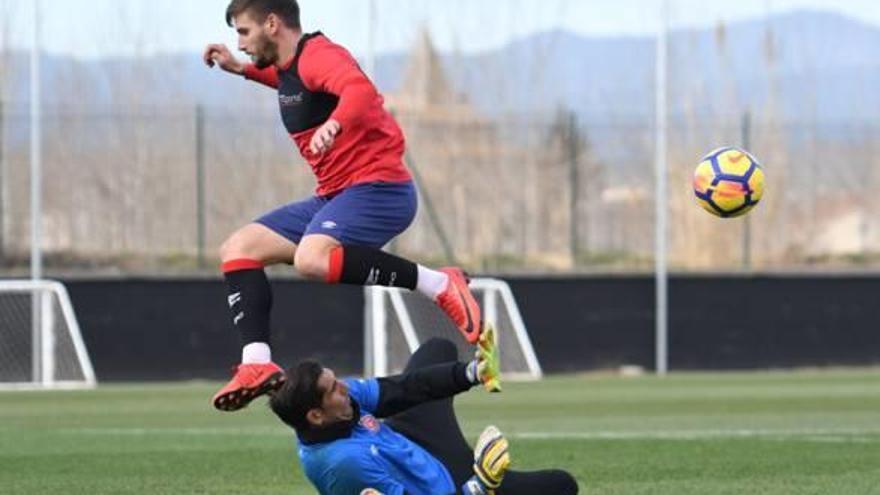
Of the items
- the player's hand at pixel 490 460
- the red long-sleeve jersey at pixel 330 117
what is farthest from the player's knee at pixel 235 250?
the player's hand at pixel 490 460

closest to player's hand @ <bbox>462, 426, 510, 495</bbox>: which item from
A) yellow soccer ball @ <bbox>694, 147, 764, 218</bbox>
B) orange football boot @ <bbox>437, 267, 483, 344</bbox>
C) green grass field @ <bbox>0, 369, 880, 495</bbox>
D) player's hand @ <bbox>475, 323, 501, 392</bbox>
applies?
player's hand @ <bbox>475, 323, 501, 392</bbox>

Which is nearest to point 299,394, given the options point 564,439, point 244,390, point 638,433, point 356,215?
point 244,390

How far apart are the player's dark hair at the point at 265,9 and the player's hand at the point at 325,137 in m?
0.87

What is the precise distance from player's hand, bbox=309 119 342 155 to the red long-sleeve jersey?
13.2 inches

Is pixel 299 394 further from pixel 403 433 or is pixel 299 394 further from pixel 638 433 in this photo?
pixel 638 433

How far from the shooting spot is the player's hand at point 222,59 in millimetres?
10453

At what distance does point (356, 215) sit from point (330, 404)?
2051 mm

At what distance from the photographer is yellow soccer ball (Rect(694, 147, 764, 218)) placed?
10.4 m

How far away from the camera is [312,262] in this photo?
945 cm

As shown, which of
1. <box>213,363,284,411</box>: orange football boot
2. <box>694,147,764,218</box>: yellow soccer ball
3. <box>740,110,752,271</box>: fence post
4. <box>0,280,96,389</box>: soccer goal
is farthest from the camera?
<box>740,110,752,271</box>: fence post

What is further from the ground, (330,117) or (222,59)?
(222,59)

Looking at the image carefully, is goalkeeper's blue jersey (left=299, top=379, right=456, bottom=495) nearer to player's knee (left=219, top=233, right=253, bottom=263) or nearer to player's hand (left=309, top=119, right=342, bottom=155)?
player's hand (left=309, top=119, right=342, bottom=155)

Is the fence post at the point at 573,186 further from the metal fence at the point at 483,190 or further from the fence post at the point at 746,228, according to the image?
the fence post at the point at 746,228

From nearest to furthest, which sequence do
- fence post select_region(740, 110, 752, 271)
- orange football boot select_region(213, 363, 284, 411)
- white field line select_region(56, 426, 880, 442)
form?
orange football boot select_region(213, 363, 284, 411), white field line select_region(56, 426, 880, 442), fence post select_region(740, 110, 752, 271)
